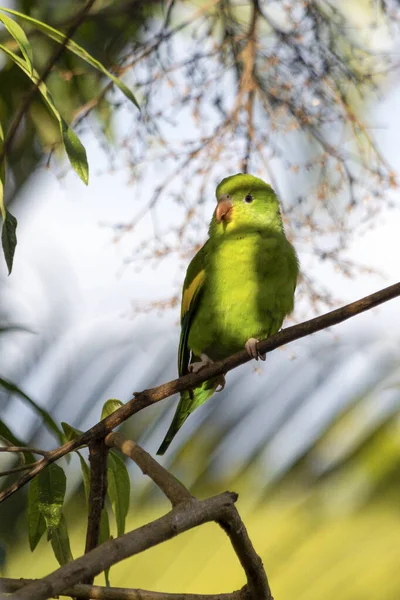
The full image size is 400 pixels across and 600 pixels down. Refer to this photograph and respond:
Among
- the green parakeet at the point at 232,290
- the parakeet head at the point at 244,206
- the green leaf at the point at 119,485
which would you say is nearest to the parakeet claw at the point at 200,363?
the green parakeet at the point at 232,290

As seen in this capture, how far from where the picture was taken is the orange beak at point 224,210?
196 centimetres

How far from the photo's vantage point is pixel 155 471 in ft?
3.06

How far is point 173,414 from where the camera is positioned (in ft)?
6.15

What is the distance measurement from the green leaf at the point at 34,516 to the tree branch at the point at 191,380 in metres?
0.12

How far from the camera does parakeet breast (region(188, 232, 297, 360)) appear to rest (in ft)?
5.78

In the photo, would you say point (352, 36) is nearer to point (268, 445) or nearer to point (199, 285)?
point (199, 285)

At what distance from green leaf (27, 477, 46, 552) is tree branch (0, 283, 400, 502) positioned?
4.7 inches

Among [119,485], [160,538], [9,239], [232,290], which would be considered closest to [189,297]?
[232,290]

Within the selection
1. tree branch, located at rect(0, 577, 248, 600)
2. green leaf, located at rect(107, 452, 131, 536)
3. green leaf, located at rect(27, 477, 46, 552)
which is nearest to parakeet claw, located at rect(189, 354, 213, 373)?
green leaf, located at rect(107, 452, 131, 536)

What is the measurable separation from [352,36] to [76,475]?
65.1 inches

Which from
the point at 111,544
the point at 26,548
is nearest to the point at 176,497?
the point at 111,544

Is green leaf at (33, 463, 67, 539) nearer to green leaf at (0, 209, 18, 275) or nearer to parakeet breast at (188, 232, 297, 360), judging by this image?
green leaf at (0, 209, 18, 275)

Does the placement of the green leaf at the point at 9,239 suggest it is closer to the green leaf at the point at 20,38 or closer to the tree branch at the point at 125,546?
the green leaf at the point at 20,38

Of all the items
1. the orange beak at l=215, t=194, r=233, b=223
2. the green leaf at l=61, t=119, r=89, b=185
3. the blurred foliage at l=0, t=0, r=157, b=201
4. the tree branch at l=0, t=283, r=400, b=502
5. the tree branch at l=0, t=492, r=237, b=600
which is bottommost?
the tree branch at l=0, t=492, r=237, b=600
